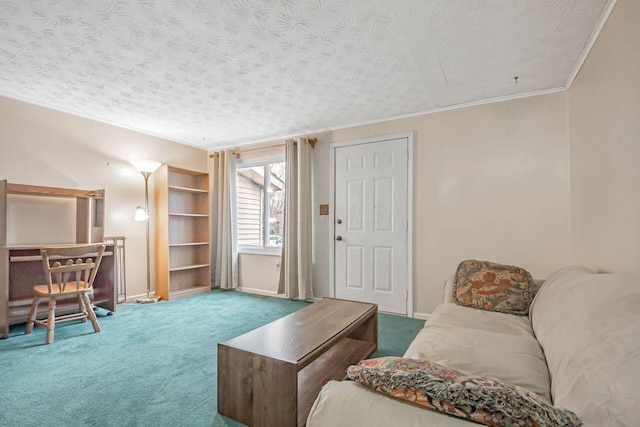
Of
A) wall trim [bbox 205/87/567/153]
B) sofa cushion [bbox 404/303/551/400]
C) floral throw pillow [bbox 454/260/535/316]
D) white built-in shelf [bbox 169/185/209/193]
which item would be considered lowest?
sofa cushion [bbox 404/303/551/400]

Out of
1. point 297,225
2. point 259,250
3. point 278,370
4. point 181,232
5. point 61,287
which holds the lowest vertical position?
point 278,370

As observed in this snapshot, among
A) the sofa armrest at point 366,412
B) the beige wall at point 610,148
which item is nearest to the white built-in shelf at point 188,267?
the sofa armrest at point 366,412

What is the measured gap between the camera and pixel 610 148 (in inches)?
73.7

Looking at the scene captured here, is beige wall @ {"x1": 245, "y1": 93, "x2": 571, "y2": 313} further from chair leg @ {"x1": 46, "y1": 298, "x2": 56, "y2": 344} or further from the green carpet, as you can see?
chair leg @ {"x1": 46, "y1": 298, "x2": 56, "y2": 344}

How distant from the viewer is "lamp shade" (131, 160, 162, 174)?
390 centimetres

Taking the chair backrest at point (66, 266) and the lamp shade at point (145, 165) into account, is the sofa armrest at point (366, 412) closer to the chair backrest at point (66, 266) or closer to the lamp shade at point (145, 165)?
the chair backrest at point (66, 266)

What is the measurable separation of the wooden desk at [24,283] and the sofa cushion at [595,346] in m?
3.91

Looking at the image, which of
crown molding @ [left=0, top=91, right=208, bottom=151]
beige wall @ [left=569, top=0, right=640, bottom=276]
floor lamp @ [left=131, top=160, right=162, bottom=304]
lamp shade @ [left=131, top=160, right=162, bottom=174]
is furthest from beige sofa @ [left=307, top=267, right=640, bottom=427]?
crown molding @ [left=0, top=91, right=208, bottom=151]

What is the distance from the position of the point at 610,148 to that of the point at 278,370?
233 centimetres

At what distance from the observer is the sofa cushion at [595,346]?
2.30ft

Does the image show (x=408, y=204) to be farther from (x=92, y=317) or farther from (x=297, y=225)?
(x=92, y=317)

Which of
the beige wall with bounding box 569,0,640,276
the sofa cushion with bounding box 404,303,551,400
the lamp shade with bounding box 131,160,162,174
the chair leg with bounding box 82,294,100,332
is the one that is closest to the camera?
the sofa cushion with bounding box 404,303,551,400

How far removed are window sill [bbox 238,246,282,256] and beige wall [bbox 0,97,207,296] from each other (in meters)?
1.37

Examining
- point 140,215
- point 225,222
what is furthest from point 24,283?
point 225,222
